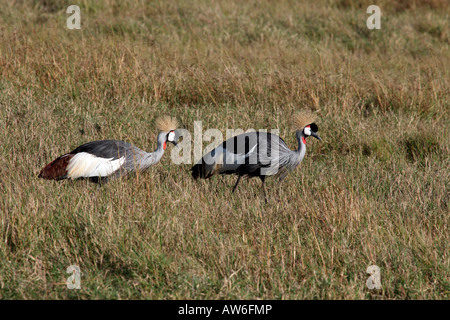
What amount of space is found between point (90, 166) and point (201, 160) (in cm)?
104

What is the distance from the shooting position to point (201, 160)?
16.8ft

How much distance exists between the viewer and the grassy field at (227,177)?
3.30m

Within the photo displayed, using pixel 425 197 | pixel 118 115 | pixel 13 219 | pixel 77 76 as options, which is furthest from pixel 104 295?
pixel 77 76

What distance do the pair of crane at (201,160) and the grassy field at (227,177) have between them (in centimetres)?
13

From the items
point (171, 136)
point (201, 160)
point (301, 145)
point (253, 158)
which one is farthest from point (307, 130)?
point (171, 136)

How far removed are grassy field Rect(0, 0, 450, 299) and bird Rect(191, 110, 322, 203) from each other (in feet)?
0.48

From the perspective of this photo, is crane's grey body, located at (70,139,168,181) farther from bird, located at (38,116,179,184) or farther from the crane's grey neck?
the crane's grey neck

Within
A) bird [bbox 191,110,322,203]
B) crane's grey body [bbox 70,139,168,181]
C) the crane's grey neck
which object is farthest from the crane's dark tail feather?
the crane's grey neck

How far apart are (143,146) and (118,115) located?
88cm

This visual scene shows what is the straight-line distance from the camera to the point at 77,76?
7.18 meters

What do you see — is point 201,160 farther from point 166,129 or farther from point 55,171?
point 55,171

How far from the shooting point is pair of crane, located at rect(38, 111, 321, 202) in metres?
4.62

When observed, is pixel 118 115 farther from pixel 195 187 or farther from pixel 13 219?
pixel 13 219

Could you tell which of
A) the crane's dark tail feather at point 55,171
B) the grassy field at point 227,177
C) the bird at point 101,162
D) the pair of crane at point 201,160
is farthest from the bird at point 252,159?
the crane's dark tail feather at point 55,171
